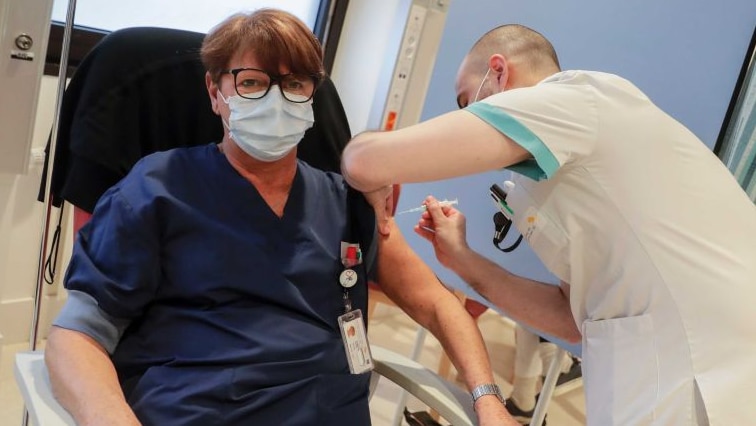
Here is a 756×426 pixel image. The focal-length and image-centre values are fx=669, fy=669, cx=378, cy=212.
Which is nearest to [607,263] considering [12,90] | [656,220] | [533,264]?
[656,220]

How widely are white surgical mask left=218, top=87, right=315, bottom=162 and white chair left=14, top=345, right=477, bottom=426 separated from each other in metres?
0.53

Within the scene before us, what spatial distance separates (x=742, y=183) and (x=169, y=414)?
1.53 m

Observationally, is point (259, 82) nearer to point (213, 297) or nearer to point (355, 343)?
point (213, 297)

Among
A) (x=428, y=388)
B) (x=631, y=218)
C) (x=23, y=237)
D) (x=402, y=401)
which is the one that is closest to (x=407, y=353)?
(x=402, y=401)

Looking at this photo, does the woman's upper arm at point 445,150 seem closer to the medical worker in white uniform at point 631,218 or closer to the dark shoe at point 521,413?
the medical worker in white uniform at point 631,218

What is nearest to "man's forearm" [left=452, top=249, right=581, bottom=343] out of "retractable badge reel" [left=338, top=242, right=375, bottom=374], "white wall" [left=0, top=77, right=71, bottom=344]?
"retractable badge reel" [left=338, top=242, right=375, bottom=374]

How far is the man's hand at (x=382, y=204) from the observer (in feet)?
4.55

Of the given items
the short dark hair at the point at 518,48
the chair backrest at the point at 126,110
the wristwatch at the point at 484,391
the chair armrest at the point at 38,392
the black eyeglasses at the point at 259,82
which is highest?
the short dark hair at the point at 518,48

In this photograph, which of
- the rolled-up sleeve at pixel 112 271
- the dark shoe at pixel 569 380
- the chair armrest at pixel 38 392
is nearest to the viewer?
the chair armrest at pixel 38 392

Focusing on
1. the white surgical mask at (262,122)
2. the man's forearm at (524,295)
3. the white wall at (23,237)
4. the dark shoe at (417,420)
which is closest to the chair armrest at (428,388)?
the man's forearm at (524,295)

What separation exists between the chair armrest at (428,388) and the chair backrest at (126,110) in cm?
64

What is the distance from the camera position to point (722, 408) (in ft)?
3.75

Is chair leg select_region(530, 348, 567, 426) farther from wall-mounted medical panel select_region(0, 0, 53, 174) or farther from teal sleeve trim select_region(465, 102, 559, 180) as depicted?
wall-mounted medical panel select_region(0, 0, 53, 174)

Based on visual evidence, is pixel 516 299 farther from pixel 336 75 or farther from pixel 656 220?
pixel 336 75
